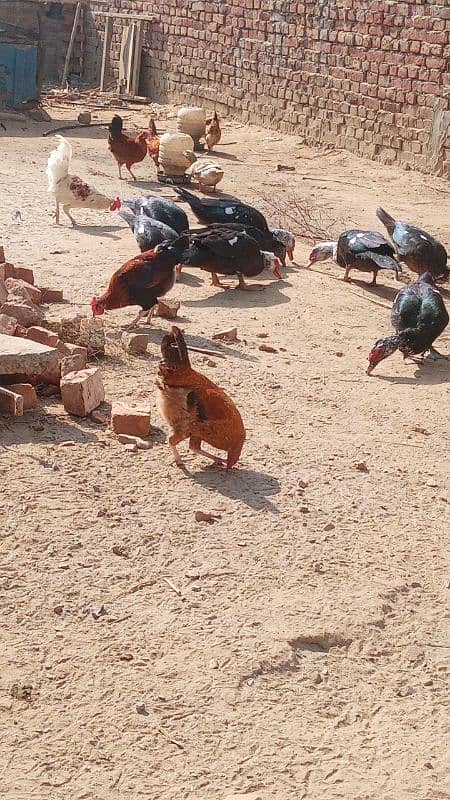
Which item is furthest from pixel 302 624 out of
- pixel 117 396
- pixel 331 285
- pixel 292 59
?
pixel 292 59

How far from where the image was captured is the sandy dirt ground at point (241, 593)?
3314mm

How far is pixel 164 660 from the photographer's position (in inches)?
148

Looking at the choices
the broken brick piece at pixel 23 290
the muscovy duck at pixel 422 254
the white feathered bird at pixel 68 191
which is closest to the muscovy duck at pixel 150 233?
the broken brick piece at pixel 23 290

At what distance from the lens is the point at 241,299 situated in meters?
8.73

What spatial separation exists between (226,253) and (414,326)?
6.75ft

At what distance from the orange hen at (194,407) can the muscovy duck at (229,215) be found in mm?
4658

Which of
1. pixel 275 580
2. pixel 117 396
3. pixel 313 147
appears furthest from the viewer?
pixel 313 147

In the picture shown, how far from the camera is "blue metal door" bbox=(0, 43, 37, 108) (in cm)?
1805

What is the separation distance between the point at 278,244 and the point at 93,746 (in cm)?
686

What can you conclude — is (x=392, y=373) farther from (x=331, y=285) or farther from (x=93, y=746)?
(x=93, y=746)

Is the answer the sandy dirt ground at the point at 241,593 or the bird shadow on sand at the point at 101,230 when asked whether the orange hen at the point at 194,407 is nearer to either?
the sandy dirt ground at the point at 241,593

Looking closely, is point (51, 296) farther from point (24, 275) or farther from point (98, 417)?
point (98, 417)

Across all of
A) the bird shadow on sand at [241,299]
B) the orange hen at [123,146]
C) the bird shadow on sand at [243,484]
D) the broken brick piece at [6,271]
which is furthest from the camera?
the orange hen at [123,146]

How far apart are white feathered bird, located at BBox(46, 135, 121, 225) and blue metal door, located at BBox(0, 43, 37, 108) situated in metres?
8.37
